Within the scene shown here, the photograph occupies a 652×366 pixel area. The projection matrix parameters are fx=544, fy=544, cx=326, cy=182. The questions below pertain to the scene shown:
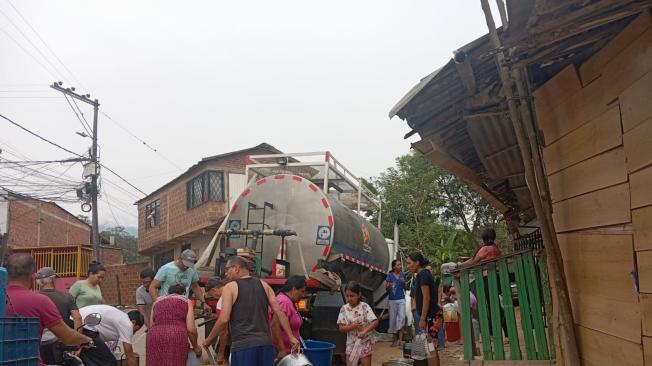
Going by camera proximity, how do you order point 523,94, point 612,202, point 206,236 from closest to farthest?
point 612,202 → point 523,94 → point 206,236

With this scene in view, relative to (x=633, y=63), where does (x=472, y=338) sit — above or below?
below

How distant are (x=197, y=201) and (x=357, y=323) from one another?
56.5 ft

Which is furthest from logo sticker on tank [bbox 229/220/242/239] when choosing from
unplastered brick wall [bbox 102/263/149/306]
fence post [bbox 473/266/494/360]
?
unplastered brick wall [bbox 102/263/149/306]

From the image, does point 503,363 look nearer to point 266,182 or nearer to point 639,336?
point 639,336

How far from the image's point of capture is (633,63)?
2900 millimetres

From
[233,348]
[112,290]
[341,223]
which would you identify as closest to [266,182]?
[341,223]

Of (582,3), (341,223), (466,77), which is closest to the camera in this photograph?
(582,3)

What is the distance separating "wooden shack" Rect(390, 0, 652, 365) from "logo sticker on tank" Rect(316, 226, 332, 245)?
3.24 meters

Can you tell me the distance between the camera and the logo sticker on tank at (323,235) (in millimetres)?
7746

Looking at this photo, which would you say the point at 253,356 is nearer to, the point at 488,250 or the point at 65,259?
the point at 488,250

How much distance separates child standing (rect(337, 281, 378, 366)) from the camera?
233 inches

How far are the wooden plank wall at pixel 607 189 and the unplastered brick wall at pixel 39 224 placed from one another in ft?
100

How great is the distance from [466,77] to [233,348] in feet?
9.17

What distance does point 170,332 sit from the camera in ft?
15.6
